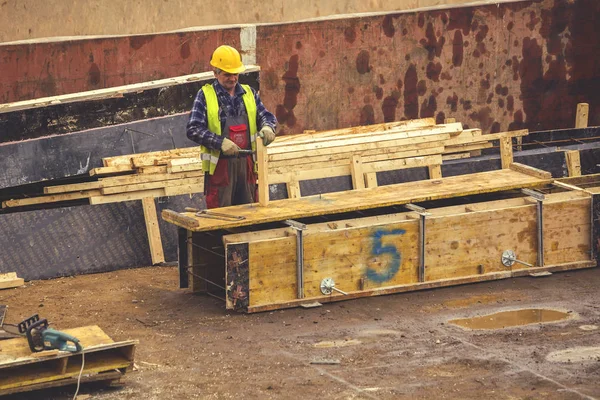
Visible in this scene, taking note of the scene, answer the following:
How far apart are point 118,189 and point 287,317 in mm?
2693

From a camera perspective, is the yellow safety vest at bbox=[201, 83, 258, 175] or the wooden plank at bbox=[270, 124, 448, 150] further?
the wooden plank at bbox=[270, 124, 448, 150]

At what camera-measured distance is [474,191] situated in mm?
11094

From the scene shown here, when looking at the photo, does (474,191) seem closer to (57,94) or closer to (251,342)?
(251,342)

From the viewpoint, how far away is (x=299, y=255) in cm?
1027

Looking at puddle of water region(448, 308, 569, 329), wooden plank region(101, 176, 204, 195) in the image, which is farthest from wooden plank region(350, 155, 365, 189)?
puddle of water region(448, 308, 569, 329)

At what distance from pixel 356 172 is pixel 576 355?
425cm

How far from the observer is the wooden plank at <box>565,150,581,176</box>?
13750mm

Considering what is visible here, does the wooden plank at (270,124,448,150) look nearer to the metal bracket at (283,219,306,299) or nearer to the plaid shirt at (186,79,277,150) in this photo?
the plaid shirt at (186,79,277,150)

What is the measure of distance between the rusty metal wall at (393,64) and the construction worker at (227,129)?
297 cm

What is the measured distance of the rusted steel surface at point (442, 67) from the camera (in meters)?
14.9

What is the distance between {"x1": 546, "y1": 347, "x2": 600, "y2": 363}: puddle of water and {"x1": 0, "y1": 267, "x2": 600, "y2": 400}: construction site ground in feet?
0.05

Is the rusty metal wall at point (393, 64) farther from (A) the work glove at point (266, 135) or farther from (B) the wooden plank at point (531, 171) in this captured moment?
(B) the wooden plank at point (531, 171)

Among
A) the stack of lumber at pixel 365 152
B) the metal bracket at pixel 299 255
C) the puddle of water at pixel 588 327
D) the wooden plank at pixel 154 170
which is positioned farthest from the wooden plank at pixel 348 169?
the puddle of water at pixel 588 327

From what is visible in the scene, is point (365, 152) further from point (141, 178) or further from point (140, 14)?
point (140, 14)
